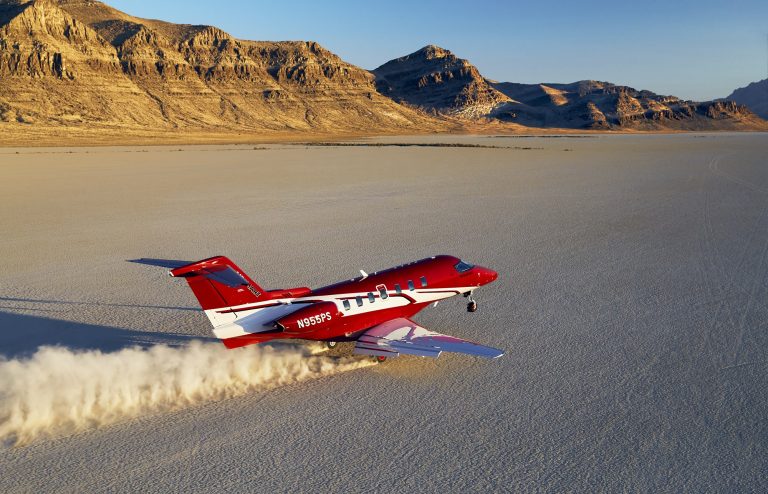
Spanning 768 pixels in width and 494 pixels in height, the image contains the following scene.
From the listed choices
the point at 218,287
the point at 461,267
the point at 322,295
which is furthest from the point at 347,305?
the point at 461,267

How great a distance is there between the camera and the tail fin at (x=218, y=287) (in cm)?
1544

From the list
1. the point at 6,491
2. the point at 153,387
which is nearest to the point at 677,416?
the point at 153,387

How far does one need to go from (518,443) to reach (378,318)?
6693 mm

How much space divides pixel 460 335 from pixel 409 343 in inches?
142

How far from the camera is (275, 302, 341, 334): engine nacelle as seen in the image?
53.4 feet

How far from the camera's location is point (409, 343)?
1608 cm

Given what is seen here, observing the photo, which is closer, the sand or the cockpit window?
the sand

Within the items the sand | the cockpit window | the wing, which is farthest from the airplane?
the cockpit window

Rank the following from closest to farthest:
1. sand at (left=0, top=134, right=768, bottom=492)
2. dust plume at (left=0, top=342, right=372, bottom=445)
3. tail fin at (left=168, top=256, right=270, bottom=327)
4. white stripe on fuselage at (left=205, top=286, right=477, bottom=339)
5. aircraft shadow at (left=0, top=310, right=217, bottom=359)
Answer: sand at (left=0, top=134, right=768, bottom=492) < dust plume at (left=0, top=342, right=372, bottom=445) < tail fin at (left=168, top=256, right=270, bottom=327) < white stripe on fuselage at (left=205, top=286, right=477, bottom=339) < aircraft shadow at (left=0, top=310, right=217, bottom=359)

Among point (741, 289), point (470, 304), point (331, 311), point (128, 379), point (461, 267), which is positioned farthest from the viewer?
point (741, 289)

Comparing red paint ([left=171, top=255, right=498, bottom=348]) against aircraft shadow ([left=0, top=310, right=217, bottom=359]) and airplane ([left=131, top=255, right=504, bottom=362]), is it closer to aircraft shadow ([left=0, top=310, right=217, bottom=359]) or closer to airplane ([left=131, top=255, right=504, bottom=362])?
airplane ([left=131, top=255, right=504, bottom=362])

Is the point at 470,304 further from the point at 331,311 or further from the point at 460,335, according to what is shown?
the point at 331,311

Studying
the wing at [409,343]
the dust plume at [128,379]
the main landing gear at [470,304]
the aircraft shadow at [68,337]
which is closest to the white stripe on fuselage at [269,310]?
the wing at [409,343]

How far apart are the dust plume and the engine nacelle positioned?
1.04m
